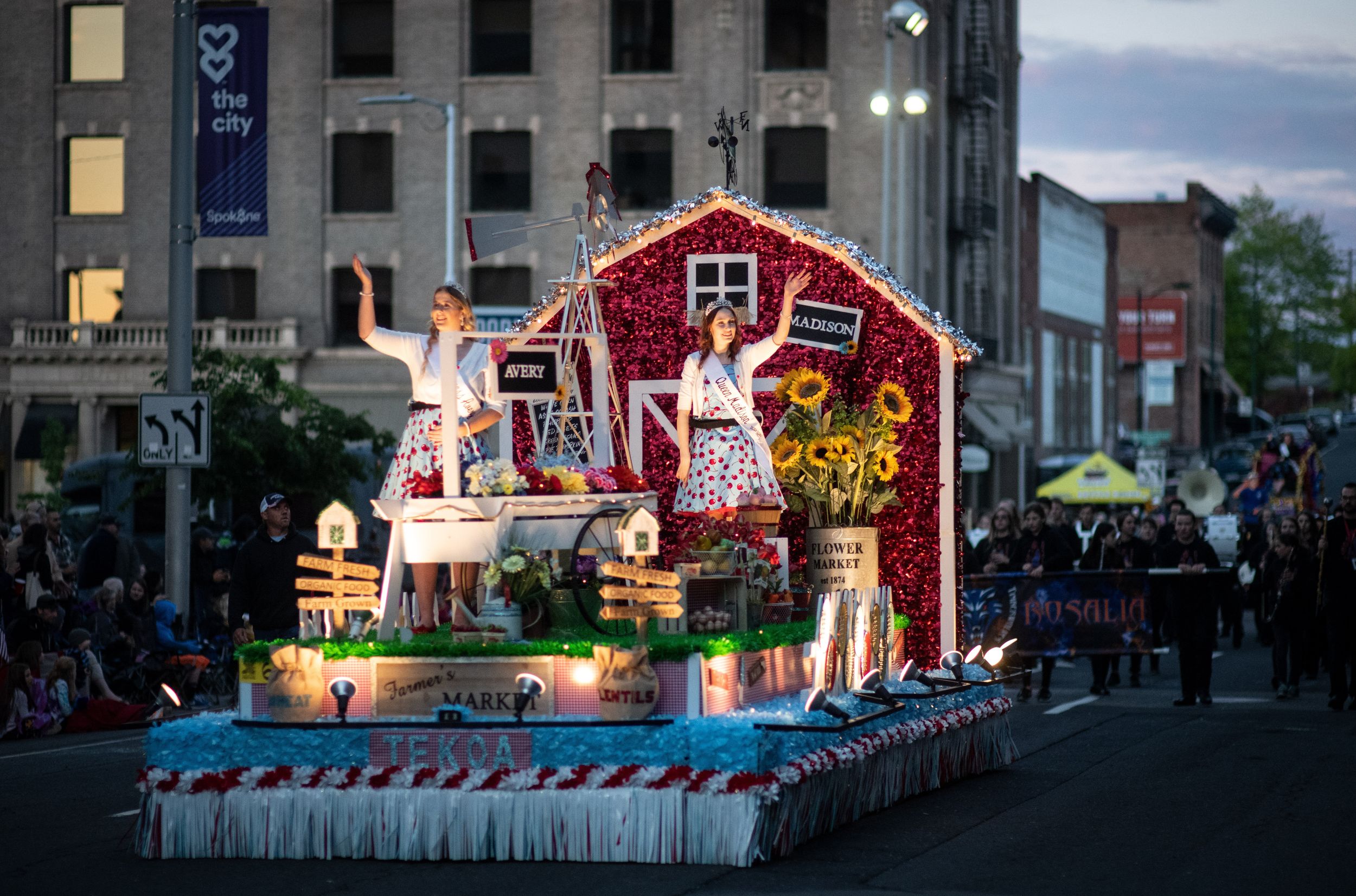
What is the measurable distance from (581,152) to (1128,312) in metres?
48.6

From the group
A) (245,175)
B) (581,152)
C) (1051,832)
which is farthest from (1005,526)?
(581,152)

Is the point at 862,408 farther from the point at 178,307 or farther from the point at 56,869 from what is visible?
the point at 178,307

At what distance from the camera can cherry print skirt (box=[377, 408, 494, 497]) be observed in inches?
408

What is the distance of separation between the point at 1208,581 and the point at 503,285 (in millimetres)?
25893

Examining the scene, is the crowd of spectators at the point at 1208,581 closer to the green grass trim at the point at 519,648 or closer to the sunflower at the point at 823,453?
the sunflower at the point at 823,453

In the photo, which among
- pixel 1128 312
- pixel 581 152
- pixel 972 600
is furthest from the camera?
pixel 1128 312

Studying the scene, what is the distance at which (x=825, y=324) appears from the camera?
1307 centimetres

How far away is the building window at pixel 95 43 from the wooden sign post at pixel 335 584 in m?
34.4

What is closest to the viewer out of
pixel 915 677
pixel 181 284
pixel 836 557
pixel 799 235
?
pixel 915 677

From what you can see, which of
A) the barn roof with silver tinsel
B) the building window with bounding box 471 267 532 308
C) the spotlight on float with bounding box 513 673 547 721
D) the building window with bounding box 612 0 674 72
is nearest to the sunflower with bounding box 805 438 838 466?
the barn roof with silver tinsel

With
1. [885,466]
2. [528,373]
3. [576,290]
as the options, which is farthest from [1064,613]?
[528,373]

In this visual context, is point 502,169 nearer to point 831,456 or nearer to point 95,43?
point 95,43

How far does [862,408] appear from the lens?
13.2 m

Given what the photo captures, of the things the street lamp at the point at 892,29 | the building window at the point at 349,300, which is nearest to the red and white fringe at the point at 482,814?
the street lamp at the point at 892,29
